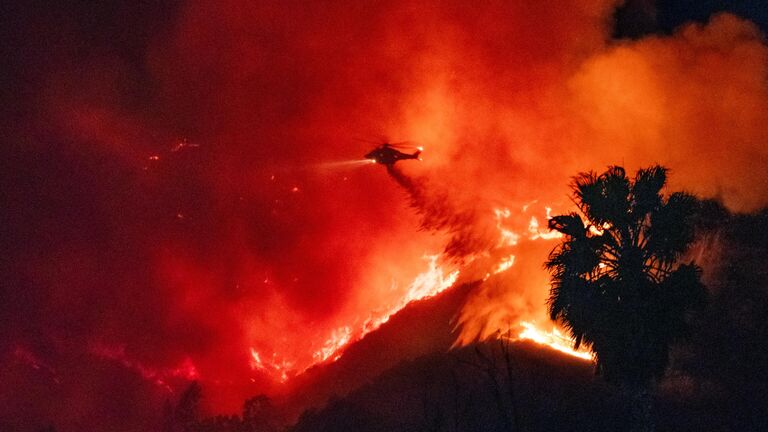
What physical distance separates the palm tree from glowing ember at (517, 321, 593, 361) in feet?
43.4

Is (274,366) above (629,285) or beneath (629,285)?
beneath

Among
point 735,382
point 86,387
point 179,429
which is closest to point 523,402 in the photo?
point 735,382

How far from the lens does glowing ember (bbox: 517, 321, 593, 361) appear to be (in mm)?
29359

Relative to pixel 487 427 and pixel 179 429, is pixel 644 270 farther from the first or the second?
pixel 179 429

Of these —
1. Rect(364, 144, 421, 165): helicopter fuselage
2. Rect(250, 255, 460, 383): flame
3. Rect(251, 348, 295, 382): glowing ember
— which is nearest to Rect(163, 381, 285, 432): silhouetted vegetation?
Rect(251, 348, 295, 382): glowing ember

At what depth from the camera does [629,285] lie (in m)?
15.9

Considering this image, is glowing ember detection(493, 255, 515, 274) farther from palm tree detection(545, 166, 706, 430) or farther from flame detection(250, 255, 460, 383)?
palm tree detection(545, 166, 706, 430)

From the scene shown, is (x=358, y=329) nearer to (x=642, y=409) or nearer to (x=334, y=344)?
(x=334, y=344)

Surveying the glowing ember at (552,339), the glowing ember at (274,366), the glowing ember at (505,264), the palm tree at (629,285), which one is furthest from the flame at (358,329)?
the palm tree at (629,285)

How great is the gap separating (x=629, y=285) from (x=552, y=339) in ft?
52.4

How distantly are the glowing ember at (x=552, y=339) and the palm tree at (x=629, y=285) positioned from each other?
13.2 metres

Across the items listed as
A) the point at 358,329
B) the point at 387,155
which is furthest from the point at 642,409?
the point at 358,329

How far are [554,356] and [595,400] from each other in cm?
452

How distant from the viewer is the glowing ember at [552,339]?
29359mm
